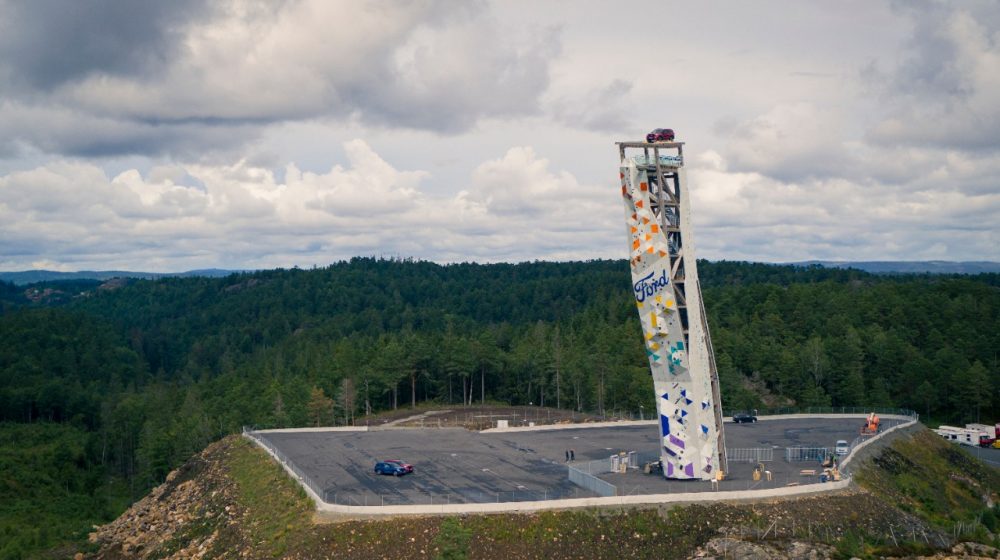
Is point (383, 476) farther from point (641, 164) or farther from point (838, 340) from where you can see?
point (838, 340)

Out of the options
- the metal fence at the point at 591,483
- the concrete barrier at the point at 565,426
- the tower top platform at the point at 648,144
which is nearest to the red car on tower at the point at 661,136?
the tower top platform at the point at 648,144

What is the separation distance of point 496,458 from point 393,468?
7672mm

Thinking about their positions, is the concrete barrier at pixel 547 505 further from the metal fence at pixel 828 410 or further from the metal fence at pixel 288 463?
the metal fence at pixel 828 410

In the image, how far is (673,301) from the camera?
136ft

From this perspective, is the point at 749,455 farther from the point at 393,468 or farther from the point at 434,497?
the point at 393,468

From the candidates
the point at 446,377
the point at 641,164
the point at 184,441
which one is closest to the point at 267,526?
the point at 641,164

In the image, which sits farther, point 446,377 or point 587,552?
point 446,377

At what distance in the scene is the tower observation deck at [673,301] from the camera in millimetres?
41656

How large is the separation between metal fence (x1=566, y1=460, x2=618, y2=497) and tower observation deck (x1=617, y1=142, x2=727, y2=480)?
461 centimetres

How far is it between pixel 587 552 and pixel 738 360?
211ft

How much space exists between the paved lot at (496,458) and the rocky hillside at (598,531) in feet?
9.78

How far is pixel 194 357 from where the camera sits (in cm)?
18150

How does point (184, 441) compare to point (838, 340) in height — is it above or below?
below

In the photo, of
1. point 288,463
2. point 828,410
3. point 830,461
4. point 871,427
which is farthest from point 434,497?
point 828,410
